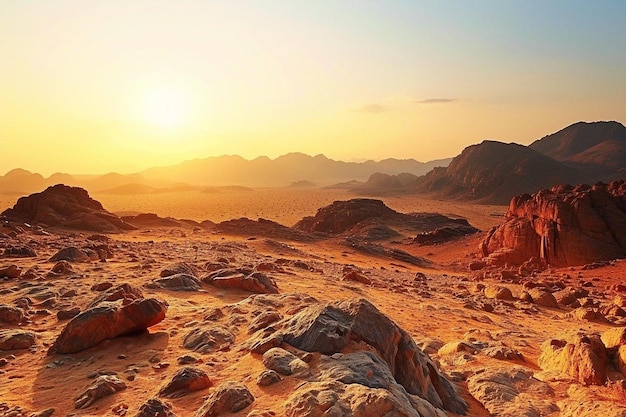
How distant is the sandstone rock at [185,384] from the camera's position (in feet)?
15.4

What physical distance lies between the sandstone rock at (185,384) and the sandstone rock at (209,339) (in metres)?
1.01

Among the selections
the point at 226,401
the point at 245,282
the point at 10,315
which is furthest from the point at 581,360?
the point at 10,315

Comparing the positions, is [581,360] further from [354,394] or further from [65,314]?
[65,314]

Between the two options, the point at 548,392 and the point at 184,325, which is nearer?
the point at 548,392

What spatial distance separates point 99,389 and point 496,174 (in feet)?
267

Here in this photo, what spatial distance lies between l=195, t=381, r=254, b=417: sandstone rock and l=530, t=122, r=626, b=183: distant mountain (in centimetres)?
8353

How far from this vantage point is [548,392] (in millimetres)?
6078

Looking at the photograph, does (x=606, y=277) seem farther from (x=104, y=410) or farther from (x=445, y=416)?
(x=104, y=410)

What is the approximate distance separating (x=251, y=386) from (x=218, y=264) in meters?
8.02

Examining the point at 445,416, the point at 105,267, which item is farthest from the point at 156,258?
the point at 445,416

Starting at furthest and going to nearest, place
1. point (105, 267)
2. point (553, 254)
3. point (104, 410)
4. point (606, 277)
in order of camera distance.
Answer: point (553, 254)
point (606, 277)
point (105, 267)
point (104, 410)

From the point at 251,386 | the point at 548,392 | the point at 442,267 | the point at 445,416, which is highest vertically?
the point at 251,386

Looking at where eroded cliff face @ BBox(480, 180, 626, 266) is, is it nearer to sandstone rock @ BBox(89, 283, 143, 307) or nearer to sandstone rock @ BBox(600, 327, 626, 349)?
Answer: sandstone rock @ BBox(600, 327, 626, 349)

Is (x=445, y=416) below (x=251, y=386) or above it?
below
